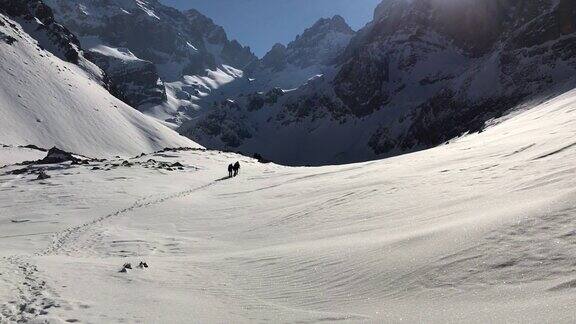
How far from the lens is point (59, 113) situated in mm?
97938

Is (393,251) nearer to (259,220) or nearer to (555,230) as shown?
(555,230)

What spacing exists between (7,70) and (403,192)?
107671 mm

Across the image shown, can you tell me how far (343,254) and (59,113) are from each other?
322 feet

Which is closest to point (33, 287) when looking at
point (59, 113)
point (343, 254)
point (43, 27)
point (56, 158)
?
point (343, 254)

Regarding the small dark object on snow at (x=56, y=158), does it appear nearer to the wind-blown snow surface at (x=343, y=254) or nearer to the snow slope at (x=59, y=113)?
the wind-blown snow surface at (x=343, y=254)

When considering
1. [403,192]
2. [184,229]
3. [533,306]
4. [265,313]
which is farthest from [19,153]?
[533,306]

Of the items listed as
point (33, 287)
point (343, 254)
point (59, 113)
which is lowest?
point (343, 254)

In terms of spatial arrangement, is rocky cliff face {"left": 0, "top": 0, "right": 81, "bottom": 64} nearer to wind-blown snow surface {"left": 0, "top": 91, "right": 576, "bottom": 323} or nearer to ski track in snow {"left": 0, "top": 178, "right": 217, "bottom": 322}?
wind-blown snow surface {"left": 0, "top": 91, "right": 576, "bottom": 323}

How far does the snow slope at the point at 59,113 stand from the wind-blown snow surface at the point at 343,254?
68.1 m

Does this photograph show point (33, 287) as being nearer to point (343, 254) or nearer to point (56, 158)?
point (343, 254)

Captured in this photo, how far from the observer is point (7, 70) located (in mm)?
104312

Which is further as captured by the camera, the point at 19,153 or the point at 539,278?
the point at 19,153

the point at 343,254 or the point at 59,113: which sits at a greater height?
the point at 59,113

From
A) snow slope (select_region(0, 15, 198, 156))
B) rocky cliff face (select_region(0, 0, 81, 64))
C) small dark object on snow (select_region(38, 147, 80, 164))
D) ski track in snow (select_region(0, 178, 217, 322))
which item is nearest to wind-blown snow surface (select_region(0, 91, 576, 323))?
ski track in snow (select_region(0, 178, 217, 322))
